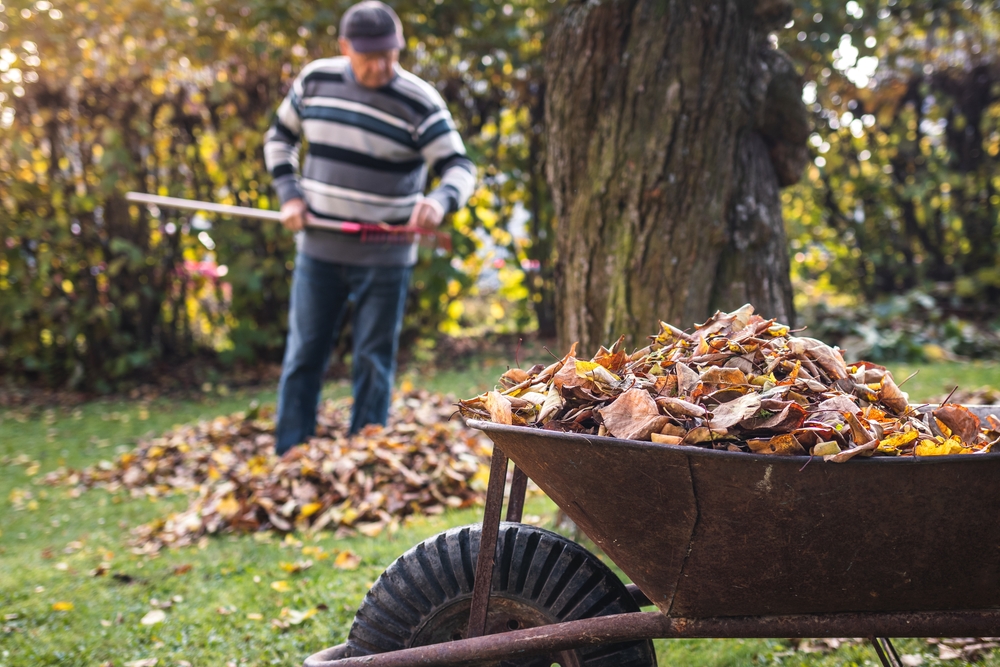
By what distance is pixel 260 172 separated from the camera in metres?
6.04

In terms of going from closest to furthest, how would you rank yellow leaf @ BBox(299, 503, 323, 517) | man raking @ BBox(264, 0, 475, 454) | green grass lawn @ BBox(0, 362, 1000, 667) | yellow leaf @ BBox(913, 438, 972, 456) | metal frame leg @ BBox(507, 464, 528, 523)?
yellow leaf @ BBox(913, 438, 972, 456)
metal frame leg @ BBox(507, 464, 528, 523)
green grass lawn @ BBox(0, 362, 1000, 667)
yellow leaf @ BBox(299, 503, 323, 517)
man raking @ BBox(264, 0, 475, 454)

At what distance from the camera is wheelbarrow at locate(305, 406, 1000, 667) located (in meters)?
1.08

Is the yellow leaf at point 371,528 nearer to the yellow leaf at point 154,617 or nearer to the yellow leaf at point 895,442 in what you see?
the yellow leaf at point 154,617

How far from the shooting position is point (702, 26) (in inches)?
→ 93.5

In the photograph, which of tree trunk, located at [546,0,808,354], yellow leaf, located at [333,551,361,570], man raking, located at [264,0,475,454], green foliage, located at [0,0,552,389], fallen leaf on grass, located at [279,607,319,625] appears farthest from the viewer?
Result: green foliage, located at [0,0,552,389]

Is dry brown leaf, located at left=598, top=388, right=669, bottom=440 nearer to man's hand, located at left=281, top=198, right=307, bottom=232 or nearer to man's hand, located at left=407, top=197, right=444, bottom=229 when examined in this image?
man's hand, located at left=407, top=197, right=444, bottom=229

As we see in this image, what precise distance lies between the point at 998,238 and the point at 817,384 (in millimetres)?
6779

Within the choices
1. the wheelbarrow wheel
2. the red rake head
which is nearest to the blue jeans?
the red rake head

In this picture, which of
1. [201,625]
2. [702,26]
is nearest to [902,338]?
[702,26]

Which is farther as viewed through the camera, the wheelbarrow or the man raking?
the man raking

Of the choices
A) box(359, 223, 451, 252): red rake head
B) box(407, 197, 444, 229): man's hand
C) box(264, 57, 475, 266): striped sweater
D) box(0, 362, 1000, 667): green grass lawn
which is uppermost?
box(264, 57, 475, 266): striped sweater

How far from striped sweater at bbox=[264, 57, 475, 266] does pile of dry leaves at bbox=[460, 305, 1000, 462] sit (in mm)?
2075

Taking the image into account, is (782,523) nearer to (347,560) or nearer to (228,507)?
(347,560)

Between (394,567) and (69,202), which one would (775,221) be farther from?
(69,202)
